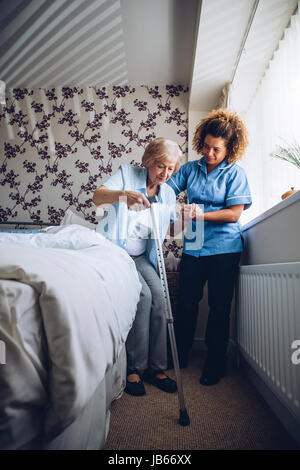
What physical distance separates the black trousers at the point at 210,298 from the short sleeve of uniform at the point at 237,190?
0.32 m

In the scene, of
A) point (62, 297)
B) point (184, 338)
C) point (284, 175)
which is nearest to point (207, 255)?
point (184, 338)

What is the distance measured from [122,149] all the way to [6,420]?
269cm

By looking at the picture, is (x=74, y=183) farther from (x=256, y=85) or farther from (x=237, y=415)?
(x=237, y=415)

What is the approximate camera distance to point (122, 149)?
294cm

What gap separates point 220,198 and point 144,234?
1.74 feet

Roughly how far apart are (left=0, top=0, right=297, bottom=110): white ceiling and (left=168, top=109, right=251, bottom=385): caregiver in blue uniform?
0.56 metres

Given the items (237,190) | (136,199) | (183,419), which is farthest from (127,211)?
(183,419)

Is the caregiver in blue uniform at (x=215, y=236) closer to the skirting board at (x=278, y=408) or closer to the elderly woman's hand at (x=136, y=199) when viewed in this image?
the skirting board at (x=278, y=408)

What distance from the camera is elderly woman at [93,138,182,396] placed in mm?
1588

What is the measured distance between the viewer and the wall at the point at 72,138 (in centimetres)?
294

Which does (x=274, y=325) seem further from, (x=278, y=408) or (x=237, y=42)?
(x=237, y=42)

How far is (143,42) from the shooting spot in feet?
7.88

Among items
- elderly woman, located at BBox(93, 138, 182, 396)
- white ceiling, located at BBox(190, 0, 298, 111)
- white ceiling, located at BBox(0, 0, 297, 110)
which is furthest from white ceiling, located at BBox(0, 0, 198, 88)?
elderly woman, located at BBox(93, 138, 182, 396)

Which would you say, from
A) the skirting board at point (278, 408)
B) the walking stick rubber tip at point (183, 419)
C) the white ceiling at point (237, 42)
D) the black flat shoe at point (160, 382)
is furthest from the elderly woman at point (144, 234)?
the white ceiling at point (237, 42)
